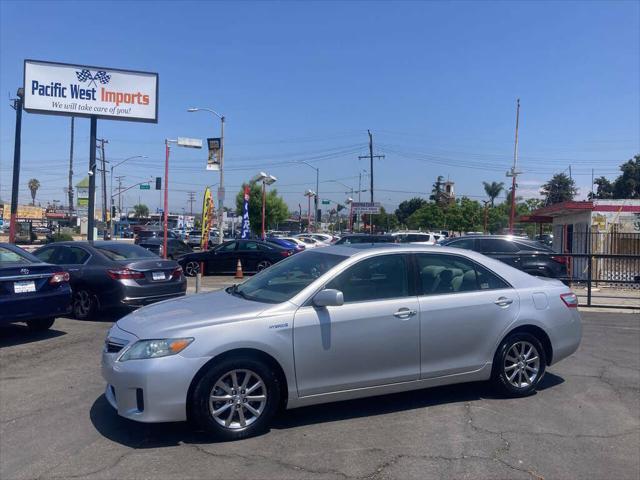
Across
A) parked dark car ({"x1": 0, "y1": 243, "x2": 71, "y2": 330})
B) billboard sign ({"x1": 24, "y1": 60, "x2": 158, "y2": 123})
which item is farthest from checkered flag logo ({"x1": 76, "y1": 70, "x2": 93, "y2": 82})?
parked dark car ({"x1": 0, "y1": 243, "x2": 71, "y2": 330})

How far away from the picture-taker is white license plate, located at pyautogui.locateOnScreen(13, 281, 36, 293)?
26.6 ft

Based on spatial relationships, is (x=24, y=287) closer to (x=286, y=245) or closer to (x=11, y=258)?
(x=11, y=258)

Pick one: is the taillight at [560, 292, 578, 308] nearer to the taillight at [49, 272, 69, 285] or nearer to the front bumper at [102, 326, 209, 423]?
the front bumper at [102, 326, 209, 423]

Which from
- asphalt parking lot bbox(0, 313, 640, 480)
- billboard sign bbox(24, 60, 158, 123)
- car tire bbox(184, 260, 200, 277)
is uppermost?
billboard sign bbox(24, 60, 158, 123)

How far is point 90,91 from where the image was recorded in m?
26.9

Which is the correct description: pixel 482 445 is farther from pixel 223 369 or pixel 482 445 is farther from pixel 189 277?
pixel 189 277

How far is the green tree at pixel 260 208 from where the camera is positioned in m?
64.7

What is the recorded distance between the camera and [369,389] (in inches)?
203

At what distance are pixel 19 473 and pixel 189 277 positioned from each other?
678 inches

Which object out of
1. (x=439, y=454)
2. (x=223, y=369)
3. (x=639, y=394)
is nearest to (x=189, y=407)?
(x=223, y=369)

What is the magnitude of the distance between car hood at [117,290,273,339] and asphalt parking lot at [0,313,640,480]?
90cm

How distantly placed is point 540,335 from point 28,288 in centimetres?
699

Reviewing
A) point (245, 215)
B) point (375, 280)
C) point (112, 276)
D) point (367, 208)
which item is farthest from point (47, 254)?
point (367, 208)

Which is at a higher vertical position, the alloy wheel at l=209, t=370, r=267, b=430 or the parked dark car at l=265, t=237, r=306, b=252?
the parked dark car at l=265, t=237, r=306, b=252
